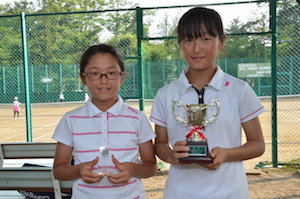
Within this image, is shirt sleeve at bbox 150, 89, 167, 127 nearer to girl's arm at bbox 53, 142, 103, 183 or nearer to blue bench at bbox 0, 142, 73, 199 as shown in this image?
girl's arm at bbox 53, 142, 103, 183

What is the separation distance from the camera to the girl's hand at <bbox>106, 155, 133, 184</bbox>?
1.63 meters

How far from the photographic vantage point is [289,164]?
20.0ft

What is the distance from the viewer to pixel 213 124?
167 cm

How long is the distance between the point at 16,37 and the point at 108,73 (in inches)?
306

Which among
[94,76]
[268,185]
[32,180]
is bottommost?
[268,185]

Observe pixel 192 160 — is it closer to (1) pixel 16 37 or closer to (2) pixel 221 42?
(2) pixel 221 42

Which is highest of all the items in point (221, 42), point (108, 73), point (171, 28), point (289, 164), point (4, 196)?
point (171, 28)

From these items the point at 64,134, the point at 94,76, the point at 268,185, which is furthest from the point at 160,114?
the point at 268,185

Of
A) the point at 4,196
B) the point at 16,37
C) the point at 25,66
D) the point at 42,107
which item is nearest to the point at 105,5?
the point at 42,107

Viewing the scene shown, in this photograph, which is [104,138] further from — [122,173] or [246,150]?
[246,150]

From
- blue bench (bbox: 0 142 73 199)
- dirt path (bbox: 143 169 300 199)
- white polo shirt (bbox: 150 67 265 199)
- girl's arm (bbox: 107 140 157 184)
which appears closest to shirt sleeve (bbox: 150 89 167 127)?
white polo shirt (bbox: 150 67 265 199)

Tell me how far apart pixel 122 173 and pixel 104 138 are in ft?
0.73

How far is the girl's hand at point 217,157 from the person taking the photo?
1.53m

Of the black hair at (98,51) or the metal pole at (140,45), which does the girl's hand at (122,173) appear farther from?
the metal pole at (140,45)
